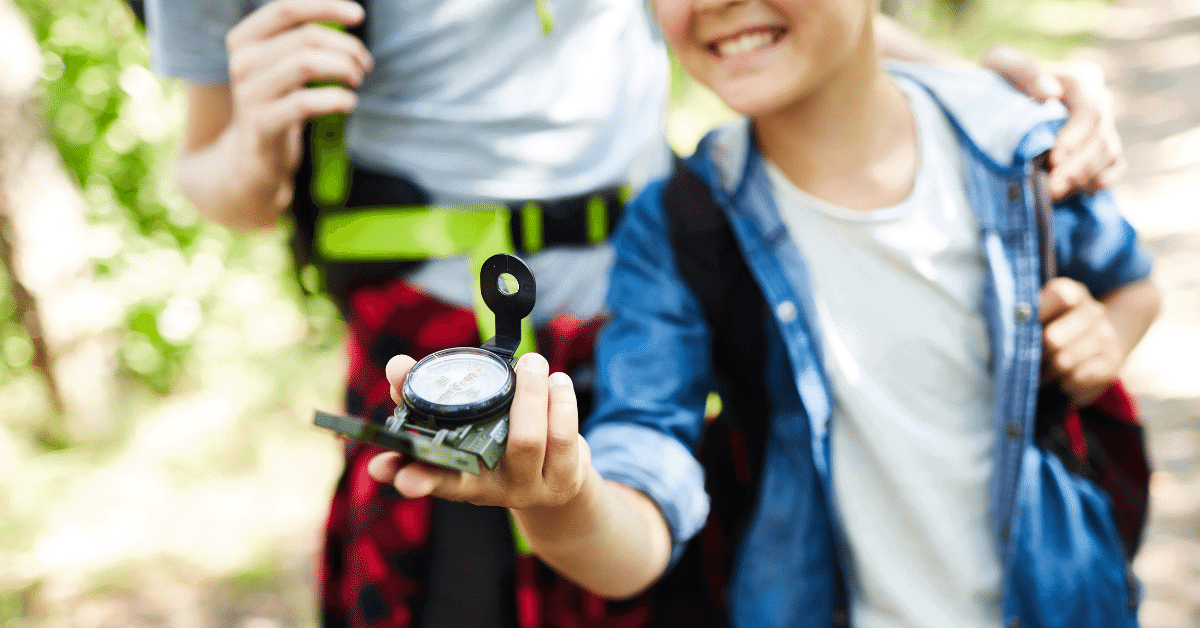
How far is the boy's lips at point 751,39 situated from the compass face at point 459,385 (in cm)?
82

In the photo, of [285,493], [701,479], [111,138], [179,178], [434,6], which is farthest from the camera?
[111,138]

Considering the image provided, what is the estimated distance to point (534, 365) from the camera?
3.57 feet

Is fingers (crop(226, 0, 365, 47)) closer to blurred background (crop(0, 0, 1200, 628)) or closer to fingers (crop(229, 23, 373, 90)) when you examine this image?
fingers (crop(229, 23, 373, 90))

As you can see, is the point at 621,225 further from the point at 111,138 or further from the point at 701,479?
the point at 111,138

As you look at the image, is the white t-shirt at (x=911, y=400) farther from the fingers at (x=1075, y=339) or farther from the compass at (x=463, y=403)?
the compass at (x=463, y=403)

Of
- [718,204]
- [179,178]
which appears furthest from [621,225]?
[179,178]

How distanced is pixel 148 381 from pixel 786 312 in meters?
4.49

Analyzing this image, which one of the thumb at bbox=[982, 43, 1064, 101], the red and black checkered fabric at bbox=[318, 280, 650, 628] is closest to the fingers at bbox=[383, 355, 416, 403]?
the red and black checkered fabric at bbox=[318, 280, 650, 628]

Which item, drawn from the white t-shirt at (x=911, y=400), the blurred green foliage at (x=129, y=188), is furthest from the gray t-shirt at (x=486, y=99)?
the blurred green foliage at (x=129, y=188)

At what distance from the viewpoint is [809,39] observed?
1540mm

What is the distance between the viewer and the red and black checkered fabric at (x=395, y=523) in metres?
1.79

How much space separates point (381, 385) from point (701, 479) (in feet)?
2.47

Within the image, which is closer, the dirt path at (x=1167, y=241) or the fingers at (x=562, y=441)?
the fingers at (x=562, y=441)

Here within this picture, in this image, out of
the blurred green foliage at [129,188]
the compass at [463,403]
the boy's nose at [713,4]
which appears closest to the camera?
the compass at [463,403]
